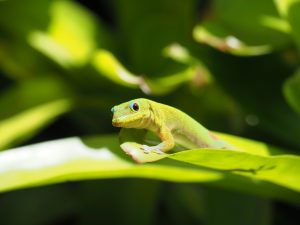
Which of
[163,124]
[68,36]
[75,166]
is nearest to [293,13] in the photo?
[163,124]

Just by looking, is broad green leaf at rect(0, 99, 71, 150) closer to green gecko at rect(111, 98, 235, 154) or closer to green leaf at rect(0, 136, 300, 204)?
green leaf at rect(0, 136, 300, 204)

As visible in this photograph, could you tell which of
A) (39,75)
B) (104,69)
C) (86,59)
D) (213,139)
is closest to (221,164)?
(213,139)

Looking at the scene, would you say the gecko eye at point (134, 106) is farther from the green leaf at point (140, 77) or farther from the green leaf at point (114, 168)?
the green leaf at point (140, 77)

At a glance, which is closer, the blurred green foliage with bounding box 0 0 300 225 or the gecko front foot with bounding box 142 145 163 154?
the gecko front foot with bounding box 142 145 163 154

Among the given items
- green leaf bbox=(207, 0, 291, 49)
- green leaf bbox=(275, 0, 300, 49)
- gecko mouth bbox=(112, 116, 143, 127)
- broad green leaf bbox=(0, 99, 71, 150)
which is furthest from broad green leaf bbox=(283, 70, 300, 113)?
broad green leaf bbox=(0, 99, 71, 150)

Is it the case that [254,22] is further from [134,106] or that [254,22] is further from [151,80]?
[134,106]

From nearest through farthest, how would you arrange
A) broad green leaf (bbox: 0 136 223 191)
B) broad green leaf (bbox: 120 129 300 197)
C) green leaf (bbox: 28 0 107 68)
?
broad green leaf (bbox: 120 129 300 197)
broad green leaf (bbox: 0 136 223 191)
green leaf (bbox: 28 0 107 68)

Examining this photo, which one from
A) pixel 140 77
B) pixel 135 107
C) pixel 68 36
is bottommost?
pixel 135 107
